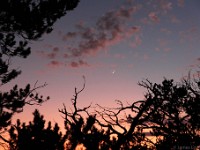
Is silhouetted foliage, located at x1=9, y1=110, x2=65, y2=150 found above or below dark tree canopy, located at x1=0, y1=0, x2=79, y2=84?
below

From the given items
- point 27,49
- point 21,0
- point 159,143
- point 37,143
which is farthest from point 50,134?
point 21,0

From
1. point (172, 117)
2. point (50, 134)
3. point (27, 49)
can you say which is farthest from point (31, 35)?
point (172, 117)

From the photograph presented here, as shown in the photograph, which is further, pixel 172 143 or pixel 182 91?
pixel 182 91

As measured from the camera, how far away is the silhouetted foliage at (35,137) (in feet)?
41.6

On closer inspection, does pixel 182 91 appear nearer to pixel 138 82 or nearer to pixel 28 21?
pixel 138 82

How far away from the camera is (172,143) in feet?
40.9

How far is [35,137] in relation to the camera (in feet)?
42.3

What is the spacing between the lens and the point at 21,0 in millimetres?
12039

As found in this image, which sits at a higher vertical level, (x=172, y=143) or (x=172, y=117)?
(x=172, y=117)

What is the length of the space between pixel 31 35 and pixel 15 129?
4.05m

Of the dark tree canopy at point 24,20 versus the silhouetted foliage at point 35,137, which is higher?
the dark tree canopy at point 24,20

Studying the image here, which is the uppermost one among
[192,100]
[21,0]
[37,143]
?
[21,0]

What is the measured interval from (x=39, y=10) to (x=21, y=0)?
837 millimetres

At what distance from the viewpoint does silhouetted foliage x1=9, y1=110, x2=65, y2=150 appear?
12680 millimetres
